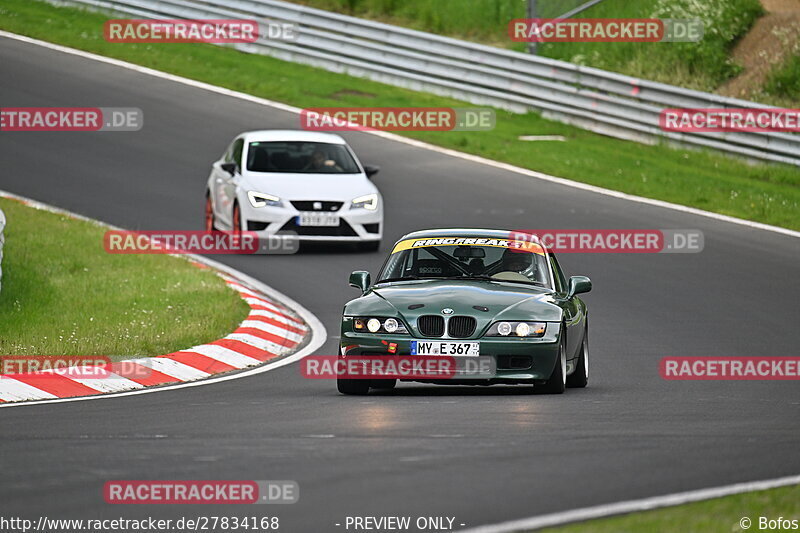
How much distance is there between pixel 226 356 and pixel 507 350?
3675mm

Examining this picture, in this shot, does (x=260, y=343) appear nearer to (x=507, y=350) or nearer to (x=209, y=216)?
(x=507, y=350)

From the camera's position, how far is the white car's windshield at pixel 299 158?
69.2 feet

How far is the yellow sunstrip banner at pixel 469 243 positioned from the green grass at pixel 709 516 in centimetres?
563

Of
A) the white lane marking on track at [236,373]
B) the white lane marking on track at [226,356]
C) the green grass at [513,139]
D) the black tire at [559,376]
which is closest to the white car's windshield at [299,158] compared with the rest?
the white lane marking on track at [236,373]

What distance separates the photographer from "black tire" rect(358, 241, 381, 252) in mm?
20766

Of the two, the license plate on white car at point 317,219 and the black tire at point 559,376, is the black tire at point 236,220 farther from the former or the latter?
the black tire at point 559,376

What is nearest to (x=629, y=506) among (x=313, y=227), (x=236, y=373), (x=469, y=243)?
(x=469, y=243)

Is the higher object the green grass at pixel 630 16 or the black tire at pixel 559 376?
the green grass at pixel 630 16

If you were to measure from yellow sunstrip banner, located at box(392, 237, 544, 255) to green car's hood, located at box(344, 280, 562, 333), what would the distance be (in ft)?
2.57

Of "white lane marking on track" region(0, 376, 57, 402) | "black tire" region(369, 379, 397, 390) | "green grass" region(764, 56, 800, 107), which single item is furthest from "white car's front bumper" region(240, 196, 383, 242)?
"green grass" region(764, 56, 800, 107)

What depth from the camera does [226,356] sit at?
1402cm

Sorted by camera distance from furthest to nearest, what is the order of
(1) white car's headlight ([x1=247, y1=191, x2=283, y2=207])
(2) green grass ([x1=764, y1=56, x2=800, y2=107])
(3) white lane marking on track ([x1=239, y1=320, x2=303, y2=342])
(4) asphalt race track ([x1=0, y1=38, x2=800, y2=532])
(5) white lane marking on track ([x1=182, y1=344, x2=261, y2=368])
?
(2) green grass ([x1=764, y1=56, x2=800, y2=107]) < (1) white car's headlight ([x1=247, y1=191, x2=283, y2=207]) < (3) white lane marking on track ([x1=239, y1=320, x2=303, y2=342]) < (5) white lane marking on track ([x1=182, y1=344, x2=261, y2=368]) < (4) asphalt race track ([x1=0, y1=38, x2=800, y2=532])

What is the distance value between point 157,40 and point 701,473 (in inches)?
1091

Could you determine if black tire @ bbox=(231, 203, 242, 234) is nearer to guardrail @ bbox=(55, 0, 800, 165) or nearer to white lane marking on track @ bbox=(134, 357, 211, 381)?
white lane marking on track @ bbox=(134, 357, 211, 381)
